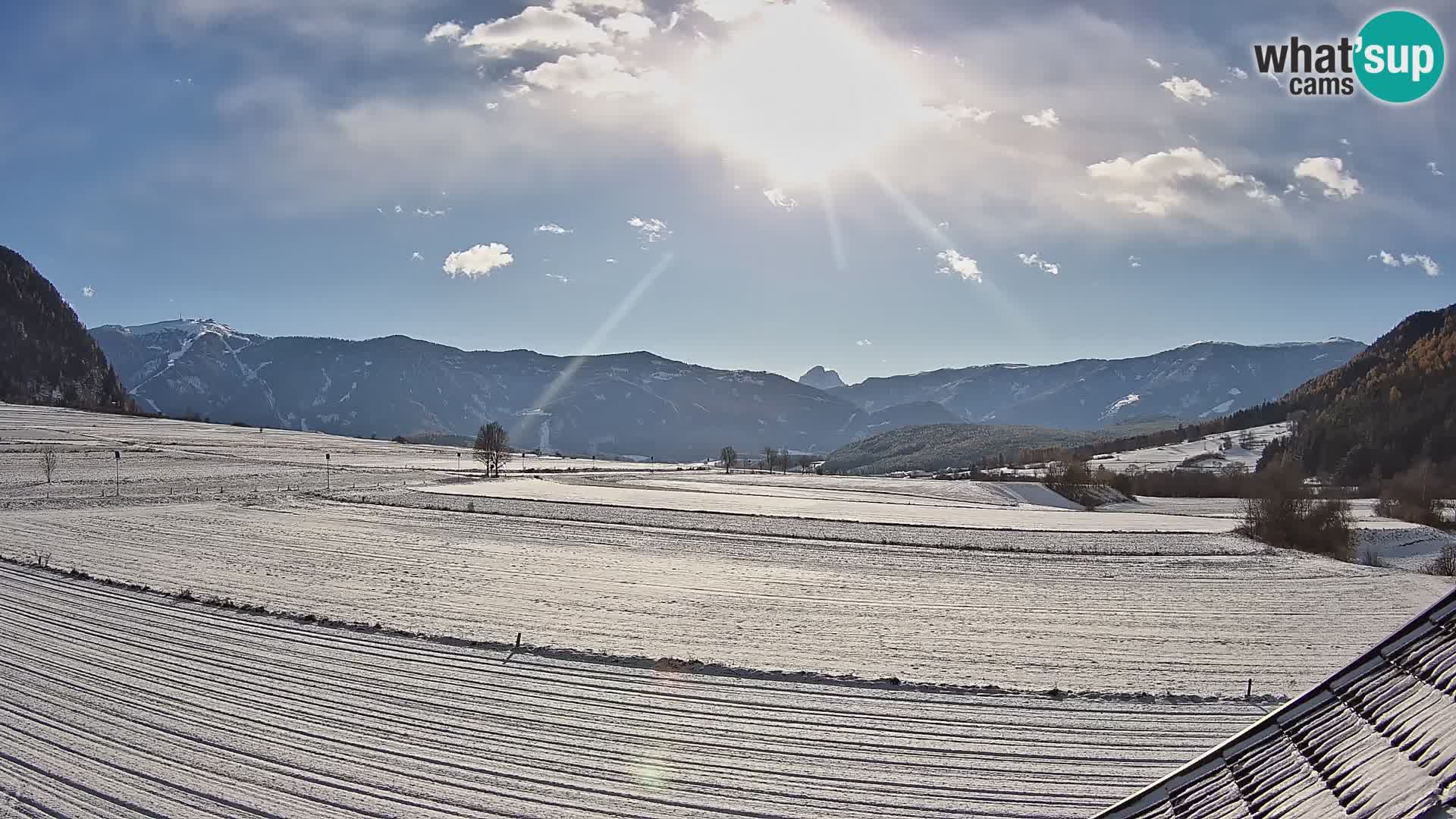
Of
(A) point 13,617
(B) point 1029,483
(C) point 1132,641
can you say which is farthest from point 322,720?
(B) point 1029,483

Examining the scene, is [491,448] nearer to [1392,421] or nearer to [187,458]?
[187,458]

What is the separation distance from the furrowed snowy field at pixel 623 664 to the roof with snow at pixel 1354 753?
7.92 m

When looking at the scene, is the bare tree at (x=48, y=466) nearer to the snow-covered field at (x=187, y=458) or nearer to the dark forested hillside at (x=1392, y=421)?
the snow-covered field at (x=187, y=458)

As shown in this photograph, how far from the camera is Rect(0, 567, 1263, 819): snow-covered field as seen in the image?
10.8 metres

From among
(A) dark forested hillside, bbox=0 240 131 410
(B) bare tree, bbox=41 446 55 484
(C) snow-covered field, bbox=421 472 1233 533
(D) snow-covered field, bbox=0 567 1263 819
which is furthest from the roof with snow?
(A) dark forested hillside, bbox=0 240 131 410

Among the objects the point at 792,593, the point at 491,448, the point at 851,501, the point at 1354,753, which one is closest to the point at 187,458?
the point at 491,448

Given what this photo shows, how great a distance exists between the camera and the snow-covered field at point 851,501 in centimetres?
5816

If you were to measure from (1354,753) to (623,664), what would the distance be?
15.5 m

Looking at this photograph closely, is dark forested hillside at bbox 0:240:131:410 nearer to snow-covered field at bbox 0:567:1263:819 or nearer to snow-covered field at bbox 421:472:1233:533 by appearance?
snow-covered field at bbox 421:472:1233:533

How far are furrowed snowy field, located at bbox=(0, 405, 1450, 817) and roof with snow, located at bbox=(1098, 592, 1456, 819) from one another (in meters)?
7.92

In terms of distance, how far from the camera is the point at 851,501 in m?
74.6

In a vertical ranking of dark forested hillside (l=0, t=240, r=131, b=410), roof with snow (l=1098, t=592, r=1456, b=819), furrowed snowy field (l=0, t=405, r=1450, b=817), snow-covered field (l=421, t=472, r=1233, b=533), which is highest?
dark forested hillside (l=0, t=240, r=131, b=410)

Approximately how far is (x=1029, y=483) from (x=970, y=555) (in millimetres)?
61203

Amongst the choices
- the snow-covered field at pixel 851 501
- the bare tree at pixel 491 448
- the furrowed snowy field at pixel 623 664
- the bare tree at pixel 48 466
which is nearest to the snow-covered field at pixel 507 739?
the furrowed snowy field at pixel 623 664
